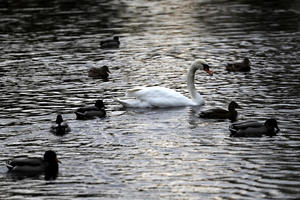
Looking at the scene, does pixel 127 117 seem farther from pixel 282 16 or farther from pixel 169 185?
pixel 282 16

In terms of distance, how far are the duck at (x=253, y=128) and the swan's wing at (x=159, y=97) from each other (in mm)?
4330

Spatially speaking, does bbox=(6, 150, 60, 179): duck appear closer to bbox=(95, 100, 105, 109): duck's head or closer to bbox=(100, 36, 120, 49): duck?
bbox=(95, 100, 105, 109): duck's head

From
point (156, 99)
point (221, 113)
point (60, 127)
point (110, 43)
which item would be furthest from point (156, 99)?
point (110, 43)

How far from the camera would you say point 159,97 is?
23891mm

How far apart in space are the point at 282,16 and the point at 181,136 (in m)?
25.4

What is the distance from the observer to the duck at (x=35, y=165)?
669 inches

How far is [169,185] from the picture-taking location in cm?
1586

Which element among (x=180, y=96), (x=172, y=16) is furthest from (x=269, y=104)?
(x=172, y=16)

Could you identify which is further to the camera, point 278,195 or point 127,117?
point 127,117

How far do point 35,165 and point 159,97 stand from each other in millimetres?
7348

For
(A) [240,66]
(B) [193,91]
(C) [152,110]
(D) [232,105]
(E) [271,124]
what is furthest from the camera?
(A) [240,66]

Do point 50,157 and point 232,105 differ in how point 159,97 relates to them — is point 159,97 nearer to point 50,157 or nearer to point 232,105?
point 232,105

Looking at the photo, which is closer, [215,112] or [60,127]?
[60,127]

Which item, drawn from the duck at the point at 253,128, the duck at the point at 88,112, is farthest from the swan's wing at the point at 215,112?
the duck at the point at 88,112
